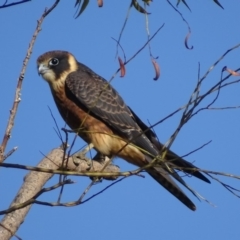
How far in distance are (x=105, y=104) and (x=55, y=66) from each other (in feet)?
2.24

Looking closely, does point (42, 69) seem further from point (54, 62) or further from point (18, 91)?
point (18, 91)

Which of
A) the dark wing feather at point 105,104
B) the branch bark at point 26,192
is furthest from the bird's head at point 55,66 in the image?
the branch bark at point 26,192

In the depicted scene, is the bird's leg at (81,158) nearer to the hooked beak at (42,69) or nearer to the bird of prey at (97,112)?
the bird of prey at (97,112)

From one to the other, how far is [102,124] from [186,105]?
10.3 ft

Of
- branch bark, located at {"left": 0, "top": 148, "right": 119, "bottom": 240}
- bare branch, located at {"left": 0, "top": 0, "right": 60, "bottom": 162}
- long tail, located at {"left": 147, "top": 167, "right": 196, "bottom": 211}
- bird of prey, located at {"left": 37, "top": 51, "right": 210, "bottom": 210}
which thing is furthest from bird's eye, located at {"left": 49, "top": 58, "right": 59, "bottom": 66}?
bare branch, located at {"left": 0, "top": 0, "right": 60, "bottom": 162}

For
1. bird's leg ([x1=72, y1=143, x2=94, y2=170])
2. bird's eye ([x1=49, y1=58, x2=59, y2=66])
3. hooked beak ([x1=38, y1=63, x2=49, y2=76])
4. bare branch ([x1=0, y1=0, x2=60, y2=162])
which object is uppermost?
bird's eye ([x1=49, y1=58, x2=59, y2=66])

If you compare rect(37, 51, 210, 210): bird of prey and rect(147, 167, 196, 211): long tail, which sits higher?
rect(37, 51, 210, 210): bird of prey

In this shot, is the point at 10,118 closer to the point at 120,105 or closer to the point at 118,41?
the point at 118,41

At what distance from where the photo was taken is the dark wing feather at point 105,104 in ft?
19.1

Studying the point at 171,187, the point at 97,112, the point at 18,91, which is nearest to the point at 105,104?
the point at 97,112

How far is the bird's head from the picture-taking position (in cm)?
617

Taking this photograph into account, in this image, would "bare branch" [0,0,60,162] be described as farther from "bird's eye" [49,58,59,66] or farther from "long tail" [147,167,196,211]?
"bird's eye" [49,58,59,66]

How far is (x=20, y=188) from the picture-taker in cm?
352

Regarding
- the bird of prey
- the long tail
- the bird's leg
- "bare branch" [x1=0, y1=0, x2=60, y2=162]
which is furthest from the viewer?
the bird of prey
